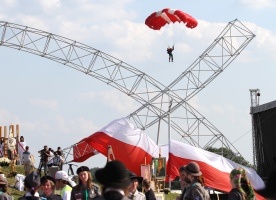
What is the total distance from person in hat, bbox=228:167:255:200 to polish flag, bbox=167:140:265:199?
23.4 feet

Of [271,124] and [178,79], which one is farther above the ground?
[178,79]

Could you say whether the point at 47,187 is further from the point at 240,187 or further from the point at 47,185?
the point at 240,187

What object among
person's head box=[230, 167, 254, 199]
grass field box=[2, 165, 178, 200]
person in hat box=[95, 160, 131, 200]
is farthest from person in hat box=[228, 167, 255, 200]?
grass field box=[2, 165, 178, 200]

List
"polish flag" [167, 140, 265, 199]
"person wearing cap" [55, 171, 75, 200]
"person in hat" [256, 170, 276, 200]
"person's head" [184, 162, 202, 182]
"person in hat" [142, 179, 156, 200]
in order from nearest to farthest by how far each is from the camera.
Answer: "person in hat" [256, 170, 276, 200] < "person's head" [184, 162, 202, 182] < "person wearing cap" [55, 171, 75, 200] < "person in hat" [142, 179, 156, 200] < "polish flag" [167, 140, 265, 199]

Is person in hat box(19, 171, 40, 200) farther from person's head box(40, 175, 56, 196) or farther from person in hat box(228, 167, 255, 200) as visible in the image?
person in hat box(228, 167, 255, 200)

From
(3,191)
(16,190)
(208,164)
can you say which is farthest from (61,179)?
(16,190)

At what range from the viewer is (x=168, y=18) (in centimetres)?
3030

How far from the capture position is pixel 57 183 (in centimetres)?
1209

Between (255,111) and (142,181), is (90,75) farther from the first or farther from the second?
(142,181)

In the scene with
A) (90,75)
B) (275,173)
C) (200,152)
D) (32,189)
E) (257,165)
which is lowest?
(275,173)

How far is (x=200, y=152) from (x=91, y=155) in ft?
28.8

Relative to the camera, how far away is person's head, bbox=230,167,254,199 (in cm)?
1013

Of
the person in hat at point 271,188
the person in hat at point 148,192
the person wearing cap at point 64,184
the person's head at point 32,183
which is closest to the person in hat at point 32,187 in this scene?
the person's head at point 32,183

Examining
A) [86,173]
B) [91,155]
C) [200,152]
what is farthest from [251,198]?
[91,155]
